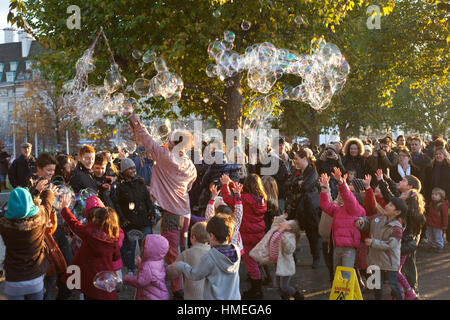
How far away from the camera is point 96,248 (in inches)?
186

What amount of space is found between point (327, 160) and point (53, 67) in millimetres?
9721

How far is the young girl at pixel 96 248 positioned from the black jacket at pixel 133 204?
1.83 metres

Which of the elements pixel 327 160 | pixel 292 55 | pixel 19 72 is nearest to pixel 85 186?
pixel 327 160

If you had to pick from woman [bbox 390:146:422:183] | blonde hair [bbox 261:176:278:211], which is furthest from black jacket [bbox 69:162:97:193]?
woman [bbox 390:146:422:183]

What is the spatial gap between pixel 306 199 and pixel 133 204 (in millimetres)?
2483

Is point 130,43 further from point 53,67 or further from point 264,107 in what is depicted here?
point 264,107

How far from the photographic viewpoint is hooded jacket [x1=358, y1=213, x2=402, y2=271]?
5137 mm

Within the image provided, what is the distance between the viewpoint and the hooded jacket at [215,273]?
4.23 m

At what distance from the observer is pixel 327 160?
26.7 feet

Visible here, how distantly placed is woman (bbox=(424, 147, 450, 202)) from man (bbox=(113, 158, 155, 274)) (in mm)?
5292

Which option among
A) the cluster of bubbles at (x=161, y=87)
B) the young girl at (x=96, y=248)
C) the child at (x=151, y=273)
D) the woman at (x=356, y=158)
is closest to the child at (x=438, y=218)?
the woman at (x=356, y=158)

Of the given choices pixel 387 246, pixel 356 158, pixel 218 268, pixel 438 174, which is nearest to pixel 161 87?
pixel 356 158

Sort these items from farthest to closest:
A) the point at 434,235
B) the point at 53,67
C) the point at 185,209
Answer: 1. the point at 53,67
2. the point at 434,235
3. the point at 185,209

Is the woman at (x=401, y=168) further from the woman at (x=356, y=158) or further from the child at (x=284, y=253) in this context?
the child at (x=284, y=253)
